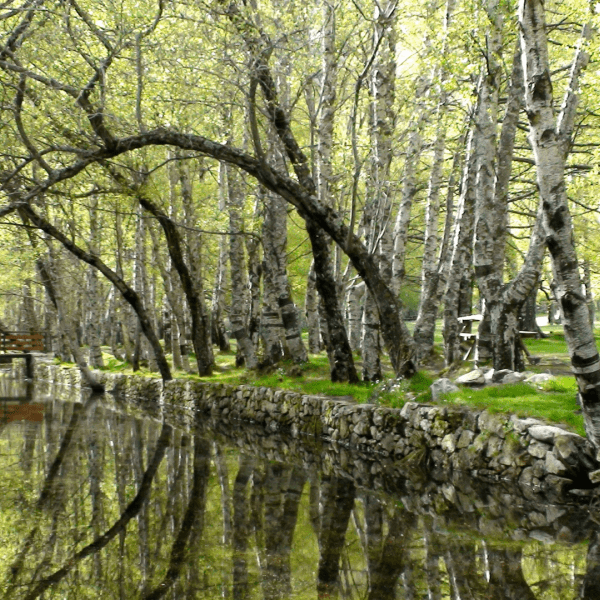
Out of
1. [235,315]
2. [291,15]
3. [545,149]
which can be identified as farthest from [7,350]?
[545,149]

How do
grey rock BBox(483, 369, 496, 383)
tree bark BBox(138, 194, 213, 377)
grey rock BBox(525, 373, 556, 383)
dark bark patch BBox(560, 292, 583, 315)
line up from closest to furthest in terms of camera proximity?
dark bark patch BBox(560, 292, 583, 315)
grey rock BBox(525, 373, 556, 383)
grey rock BBox(483, 369, 496, 383)
tree bark BBox(138, 194, 213, 377)

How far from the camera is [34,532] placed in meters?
7.84

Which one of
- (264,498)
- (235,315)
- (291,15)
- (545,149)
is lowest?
(264,498)

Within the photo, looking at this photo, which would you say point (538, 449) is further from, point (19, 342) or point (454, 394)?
point (19, 342)

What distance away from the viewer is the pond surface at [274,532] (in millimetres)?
6051

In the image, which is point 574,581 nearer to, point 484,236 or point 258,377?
point 484,236

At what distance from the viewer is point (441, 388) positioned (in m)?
12.1

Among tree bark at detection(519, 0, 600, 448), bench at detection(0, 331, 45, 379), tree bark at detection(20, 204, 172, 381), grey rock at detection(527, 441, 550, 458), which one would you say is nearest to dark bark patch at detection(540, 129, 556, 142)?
tree bark at detection(519, 0, 600, 448)

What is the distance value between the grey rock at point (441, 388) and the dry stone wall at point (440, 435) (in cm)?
45

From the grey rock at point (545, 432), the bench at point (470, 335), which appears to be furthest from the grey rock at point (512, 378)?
the bench at point (470, 335)

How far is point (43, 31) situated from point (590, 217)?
2656 centimetres

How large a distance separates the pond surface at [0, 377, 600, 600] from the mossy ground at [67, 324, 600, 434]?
1.31 meters

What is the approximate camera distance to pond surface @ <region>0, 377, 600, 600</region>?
605 cm

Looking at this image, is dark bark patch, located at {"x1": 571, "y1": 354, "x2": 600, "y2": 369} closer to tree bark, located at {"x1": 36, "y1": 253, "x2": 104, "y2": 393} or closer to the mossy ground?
the mossy ground
